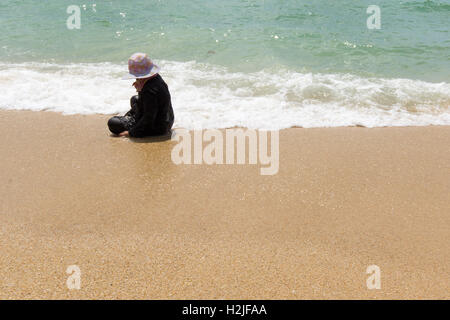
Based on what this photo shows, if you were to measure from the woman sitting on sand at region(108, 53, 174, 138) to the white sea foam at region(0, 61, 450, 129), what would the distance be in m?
0.45

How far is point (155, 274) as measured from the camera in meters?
2.56

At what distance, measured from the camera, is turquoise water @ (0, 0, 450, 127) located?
575cm

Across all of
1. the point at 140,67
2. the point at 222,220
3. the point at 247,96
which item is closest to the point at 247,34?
the point at 247,96

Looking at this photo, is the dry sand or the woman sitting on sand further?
the woman sitting on sand

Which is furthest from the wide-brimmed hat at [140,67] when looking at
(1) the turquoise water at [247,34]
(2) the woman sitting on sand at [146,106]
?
(1) the turquoise water at [247,34]

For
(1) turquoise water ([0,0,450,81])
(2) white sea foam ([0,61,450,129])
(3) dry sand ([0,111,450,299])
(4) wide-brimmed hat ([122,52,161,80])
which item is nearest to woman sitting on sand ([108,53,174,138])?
(4) wide-brimmed hat ([122,52,161,80])

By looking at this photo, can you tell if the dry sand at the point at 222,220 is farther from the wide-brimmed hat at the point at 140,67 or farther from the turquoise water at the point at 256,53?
the turquoise water at the point at 256,53

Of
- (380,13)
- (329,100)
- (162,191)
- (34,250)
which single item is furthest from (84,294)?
(380,13)

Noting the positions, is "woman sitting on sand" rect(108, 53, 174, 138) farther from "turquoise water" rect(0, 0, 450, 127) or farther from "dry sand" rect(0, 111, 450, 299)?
"turquoise water" rect(0, 0, 450, 127)

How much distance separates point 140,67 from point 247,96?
2.12 metres

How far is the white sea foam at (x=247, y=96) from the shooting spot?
17.3 feet

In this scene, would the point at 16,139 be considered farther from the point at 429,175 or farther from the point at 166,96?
the point at 429,175

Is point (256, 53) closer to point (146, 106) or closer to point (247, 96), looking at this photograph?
point (247, 96)

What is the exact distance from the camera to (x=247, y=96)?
240 inches
